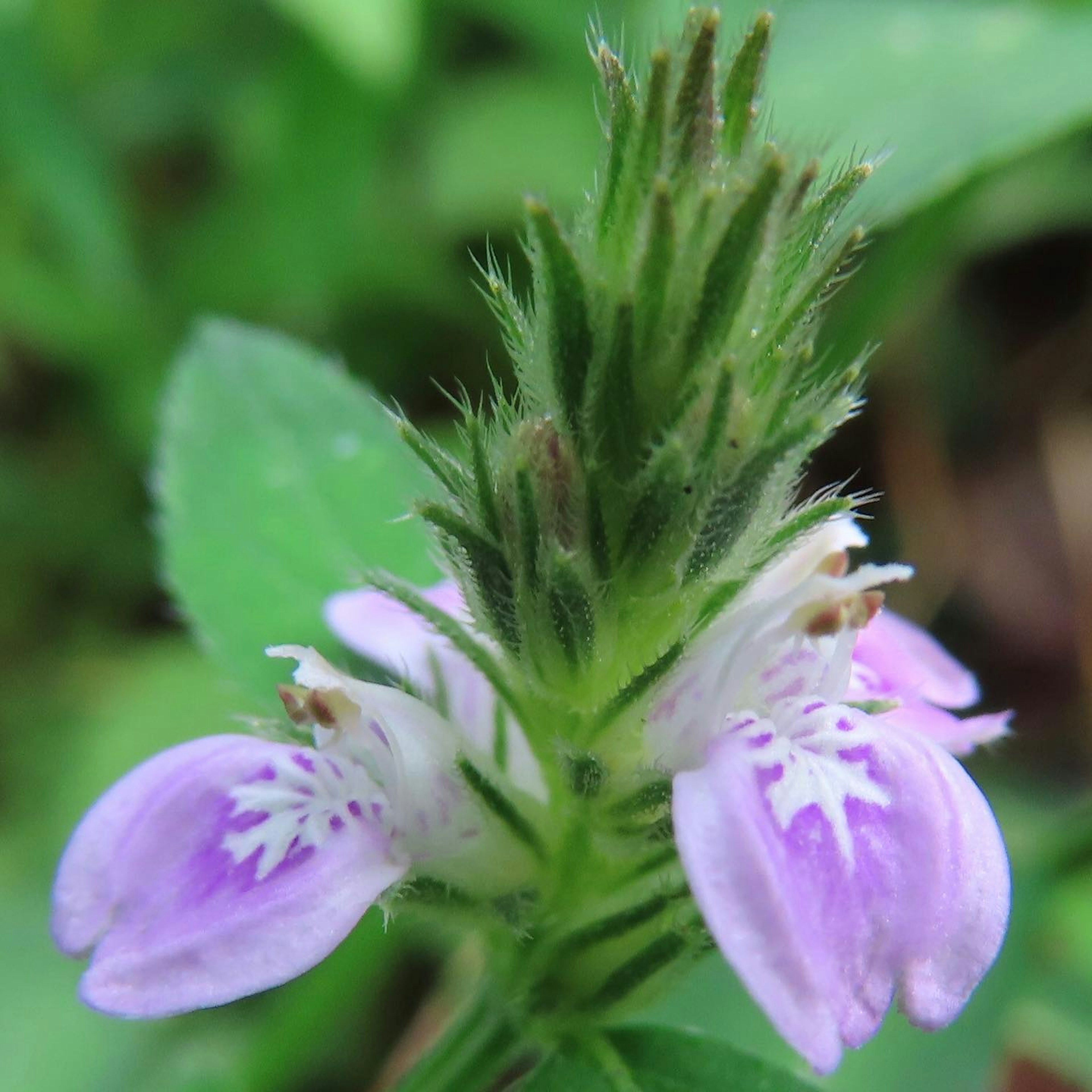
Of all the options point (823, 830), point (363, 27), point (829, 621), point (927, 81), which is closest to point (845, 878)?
point (823, 830)

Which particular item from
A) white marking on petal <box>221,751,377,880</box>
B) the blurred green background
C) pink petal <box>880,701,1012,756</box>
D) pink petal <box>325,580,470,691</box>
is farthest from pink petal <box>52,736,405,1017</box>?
the blurred green background

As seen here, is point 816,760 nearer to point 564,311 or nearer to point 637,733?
point 637,733

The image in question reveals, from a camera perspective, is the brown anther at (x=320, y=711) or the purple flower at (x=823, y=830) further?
the brown anther at (x=320, y=711)

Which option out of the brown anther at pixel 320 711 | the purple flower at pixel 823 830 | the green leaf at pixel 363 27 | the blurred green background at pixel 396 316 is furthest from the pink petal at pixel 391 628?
the green leaf at pixel 363 27

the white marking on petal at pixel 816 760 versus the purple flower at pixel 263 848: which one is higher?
the purple flower at pixel 263 848

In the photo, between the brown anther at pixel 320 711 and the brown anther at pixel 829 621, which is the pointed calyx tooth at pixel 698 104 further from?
the brown anther at pixel 320 711

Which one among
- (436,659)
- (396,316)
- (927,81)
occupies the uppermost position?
(396,316)
